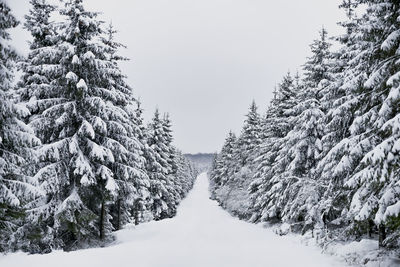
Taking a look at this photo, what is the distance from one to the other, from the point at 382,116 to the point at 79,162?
12018 millimetres

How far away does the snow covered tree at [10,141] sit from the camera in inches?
331

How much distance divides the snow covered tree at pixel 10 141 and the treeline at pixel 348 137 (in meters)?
10.4

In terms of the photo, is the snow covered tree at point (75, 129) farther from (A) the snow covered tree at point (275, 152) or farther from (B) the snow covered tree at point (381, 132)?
(A) the snow covered tree at point (275, 152)

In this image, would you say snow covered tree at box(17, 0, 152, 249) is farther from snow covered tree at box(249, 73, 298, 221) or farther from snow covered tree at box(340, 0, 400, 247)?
snow covered tree at box(249, 73, 298, 221)

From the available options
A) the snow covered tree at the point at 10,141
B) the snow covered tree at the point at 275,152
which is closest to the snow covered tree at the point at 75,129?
the snow covered tree at the point at 10,141

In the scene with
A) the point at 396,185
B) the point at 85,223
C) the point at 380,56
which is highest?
the point at 380,56

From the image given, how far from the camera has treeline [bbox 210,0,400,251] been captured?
318 inches

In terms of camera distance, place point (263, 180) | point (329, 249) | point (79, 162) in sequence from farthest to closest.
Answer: point (263, 180)
point (79, 162)
point (329, 249)

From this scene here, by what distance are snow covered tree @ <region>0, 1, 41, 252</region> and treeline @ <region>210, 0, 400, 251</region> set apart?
34.1 feet

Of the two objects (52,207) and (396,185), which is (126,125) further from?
(396,185)

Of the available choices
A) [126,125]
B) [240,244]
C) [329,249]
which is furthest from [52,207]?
[329,249]

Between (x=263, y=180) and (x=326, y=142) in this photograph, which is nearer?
(x=326, y=142)

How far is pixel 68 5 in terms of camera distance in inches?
565

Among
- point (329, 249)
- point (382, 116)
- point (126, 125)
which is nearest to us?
point (382, 116)
